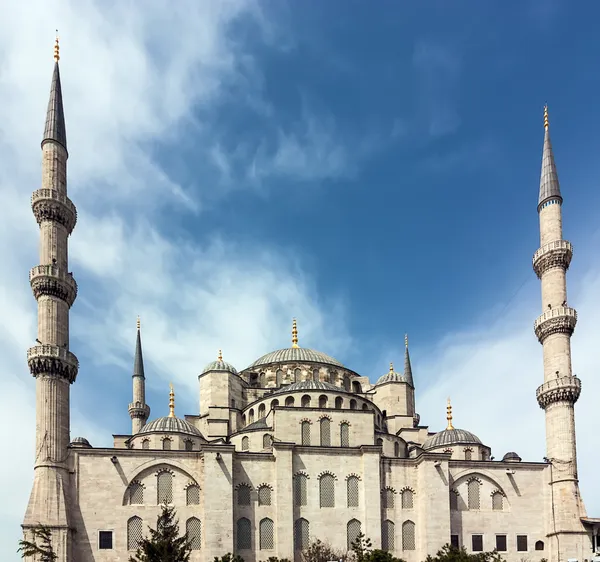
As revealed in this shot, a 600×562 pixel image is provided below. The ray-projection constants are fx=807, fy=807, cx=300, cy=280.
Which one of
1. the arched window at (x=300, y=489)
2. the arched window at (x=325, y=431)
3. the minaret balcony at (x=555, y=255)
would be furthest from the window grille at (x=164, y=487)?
the minaret balcony at (x=555, y=255)

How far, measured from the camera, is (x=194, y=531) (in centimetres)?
3228

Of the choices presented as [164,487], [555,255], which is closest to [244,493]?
[164,487]

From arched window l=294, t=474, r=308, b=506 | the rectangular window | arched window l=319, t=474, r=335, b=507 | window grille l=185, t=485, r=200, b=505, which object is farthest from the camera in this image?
arched window l=319, t=474, r=335, b=507

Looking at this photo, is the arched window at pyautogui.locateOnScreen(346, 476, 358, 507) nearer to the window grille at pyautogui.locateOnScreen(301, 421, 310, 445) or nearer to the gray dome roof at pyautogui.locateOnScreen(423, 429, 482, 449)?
the window grille at pyautogui.locateOnScreen(301, 421, 310, 445)

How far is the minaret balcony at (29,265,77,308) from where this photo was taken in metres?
32.6

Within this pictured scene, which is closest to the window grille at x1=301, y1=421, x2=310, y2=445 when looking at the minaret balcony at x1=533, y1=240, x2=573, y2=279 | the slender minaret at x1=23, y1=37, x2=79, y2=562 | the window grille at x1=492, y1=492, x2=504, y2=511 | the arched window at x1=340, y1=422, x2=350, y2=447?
the arched window at x1=340, y1=422, x2=350, y2=447

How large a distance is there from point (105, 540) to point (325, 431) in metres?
10.2

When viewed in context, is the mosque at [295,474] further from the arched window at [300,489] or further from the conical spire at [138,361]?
the conical spire at [138,361]

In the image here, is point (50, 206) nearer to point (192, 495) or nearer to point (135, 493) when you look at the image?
point (135, 493)

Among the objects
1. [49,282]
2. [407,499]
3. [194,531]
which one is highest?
[49,282]

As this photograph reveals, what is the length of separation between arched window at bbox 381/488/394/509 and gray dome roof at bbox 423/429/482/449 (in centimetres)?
521

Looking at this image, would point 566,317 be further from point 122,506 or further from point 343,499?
point 122,506

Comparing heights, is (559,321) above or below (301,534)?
above

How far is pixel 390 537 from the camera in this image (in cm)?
3381
